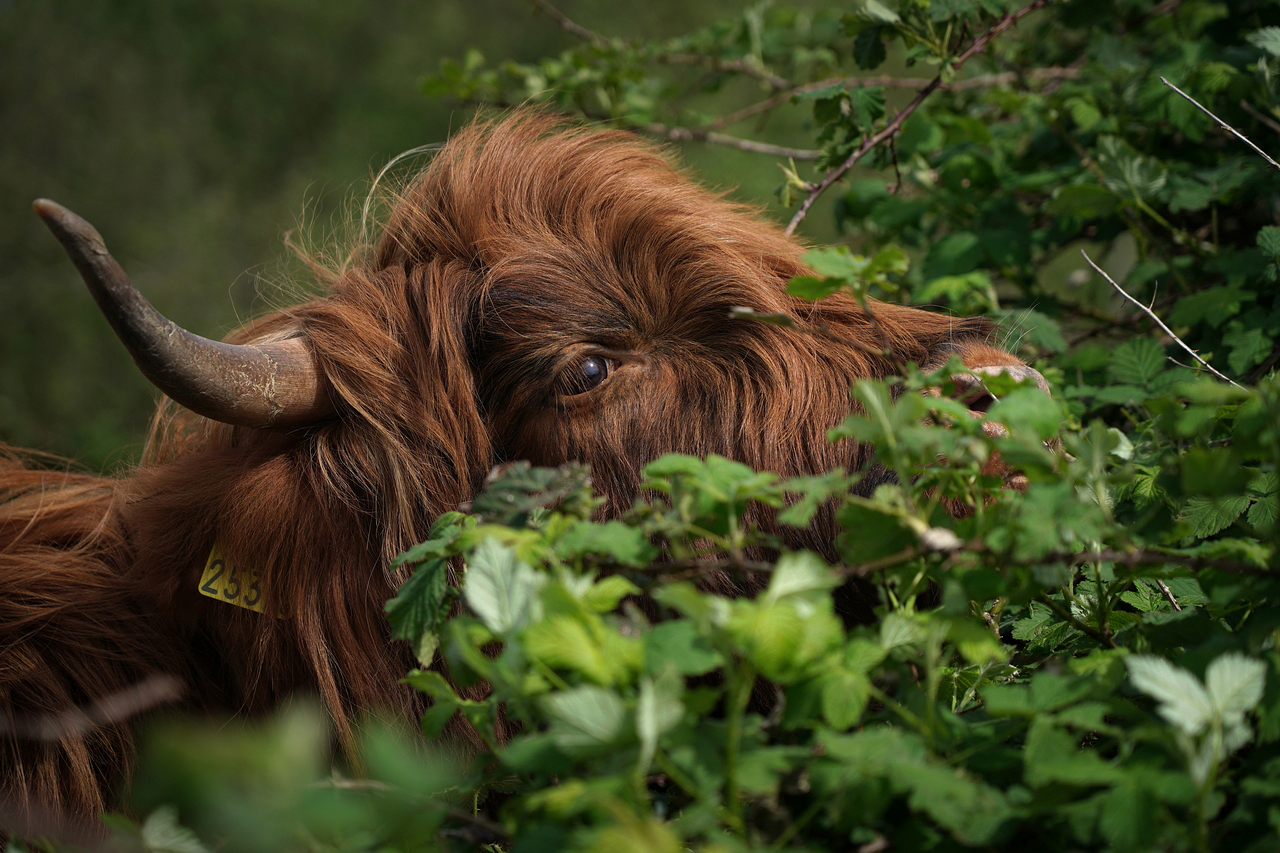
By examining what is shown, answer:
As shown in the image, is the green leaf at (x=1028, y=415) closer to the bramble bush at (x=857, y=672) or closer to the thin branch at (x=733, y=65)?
the bramble bush at (x=857, y=672)

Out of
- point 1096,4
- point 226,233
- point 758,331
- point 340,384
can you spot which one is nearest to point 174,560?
point 340,384

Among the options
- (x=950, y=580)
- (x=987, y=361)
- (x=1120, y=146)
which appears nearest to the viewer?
(x=950, y=580)

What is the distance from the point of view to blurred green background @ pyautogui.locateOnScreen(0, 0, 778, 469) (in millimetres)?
9188

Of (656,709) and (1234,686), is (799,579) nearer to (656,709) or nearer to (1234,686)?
(656,709)

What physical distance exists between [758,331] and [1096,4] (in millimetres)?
2199

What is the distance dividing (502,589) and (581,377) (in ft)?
3.90

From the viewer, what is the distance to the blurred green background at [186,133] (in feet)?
30.1

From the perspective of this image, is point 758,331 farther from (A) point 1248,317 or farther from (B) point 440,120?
(B) point 440,120

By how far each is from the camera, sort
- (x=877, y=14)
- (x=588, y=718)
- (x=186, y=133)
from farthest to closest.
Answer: (x=186, y=133), (x=877, y=14), (x=588, y=718)

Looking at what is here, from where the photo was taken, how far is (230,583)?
2.18m

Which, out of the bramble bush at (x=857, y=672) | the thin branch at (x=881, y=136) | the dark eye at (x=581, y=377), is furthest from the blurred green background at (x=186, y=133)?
the bramble bush at (x=857, y=672)

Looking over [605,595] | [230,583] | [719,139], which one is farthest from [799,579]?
[719,139]

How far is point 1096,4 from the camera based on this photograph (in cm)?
335

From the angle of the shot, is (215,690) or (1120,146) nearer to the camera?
(215,690)
